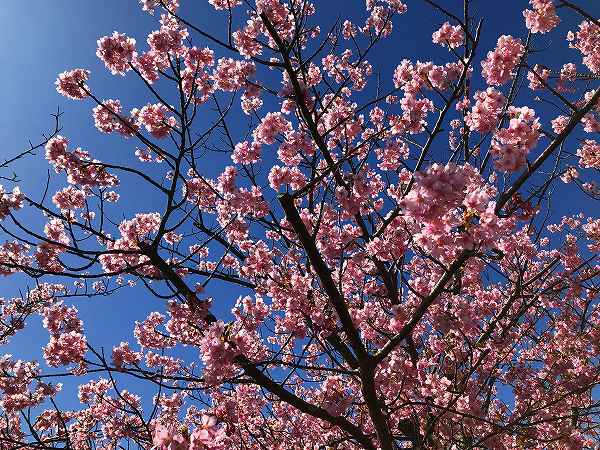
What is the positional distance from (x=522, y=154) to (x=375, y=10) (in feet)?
19.7

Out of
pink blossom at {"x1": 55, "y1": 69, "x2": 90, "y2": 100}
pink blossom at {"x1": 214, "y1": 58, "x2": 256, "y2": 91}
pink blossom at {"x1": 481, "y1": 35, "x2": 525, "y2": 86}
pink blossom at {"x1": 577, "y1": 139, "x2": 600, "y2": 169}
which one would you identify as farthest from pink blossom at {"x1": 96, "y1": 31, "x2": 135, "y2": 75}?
pink blossom at {"x1": 577, "y1": 139, "x2": 600, "y2": 169}

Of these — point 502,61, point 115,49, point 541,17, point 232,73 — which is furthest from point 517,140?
point 115,49

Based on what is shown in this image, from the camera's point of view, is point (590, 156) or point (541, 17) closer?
point (541, 17)

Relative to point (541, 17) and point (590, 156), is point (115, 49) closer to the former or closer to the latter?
point (541, 17)

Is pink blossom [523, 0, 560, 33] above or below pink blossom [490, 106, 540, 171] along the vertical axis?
above

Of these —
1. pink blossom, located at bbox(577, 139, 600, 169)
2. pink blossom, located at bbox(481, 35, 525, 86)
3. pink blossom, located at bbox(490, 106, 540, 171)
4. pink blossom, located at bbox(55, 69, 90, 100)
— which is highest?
pink blossom, located at bbox(577, 139, 600, 169)

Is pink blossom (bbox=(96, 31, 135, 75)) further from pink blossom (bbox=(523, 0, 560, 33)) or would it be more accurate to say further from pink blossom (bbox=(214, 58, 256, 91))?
pink blossom (bbox=(523, 0, 560, 33))

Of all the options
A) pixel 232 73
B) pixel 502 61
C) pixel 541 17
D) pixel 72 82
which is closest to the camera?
pixel 541 17

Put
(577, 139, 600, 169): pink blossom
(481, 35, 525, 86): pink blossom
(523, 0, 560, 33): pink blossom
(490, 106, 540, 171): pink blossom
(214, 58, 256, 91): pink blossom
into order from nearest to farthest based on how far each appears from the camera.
Answer: (490, 106, 540, 171): pink blossom < (523, 0, 560, 33): pink blossom < (481, 35, 525, 86): pink blossom < (214, 58, 256, 91): pink blossom < (577, 139, 600, 169): pink blossom

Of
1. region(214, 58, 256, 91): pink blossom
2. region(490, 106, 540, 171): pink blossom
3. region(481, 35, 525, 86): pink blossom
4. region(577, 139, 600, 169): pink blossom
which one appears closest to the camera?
region(490, 106, 540, 171): pink blossom

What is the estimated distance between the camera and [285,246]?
7809 millimetres

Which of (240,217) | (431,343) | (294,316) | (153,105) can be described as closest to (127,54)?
(153,105)

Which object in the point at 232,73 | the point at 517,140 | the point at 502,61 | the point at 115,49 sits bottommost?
the point at 517,140

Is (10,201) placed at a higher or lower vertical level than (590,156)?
lower
